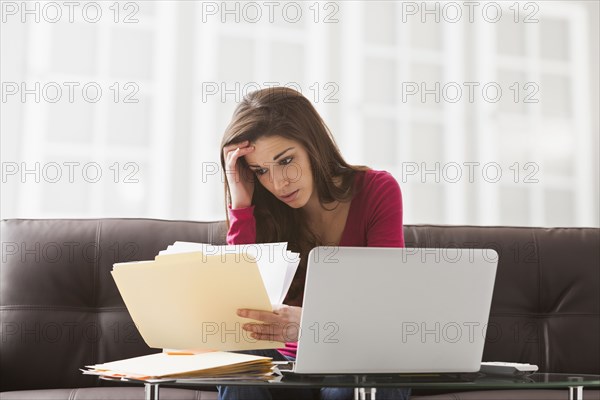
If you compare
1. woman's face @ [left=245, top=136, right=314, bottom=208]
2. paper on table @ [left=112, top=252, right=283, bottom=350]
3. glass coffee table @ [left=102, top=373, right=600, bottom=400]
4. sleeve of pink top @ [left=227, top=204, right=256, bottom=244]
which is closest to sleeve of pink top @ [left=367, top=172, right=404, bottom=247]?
woman's face @ [left=245, top=136, right=314, bottom=208]

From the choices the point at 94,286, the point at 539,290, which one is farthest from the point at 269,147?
the point at 539,290

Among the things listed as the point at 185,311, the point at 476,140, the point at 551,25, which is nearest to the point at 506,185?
the point at 476,140

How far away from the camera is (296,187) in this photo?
6.07ft

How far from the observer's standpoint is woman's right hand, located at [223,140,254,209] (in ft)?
6.03

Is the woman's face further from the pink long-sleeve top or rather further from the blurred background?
the blurred background

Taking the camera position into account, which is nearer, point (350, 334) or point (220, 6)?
point (350, 334)

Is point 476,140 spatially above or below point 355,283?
above

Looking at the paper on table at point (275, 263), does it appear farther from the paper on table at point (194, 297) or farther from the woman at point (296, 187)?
the woman at point (296, 187)

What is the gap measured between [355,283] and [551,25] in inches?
82.6

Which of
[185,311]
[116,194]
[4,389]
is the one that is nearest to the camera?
[185,311]

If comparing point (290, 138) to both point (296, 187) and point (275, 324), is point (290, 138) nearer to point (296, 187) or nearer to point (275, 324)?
point (296, 187)

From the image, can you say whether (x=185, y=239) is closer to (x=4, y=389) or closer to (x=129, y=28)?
(x=4, y=389)

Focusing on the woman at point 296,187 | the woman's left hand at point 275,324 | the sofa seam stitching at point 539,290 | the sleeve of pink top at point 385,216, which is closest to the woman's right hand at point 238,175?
the woman at point 296,187

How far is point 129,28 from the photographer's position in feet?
8.51
